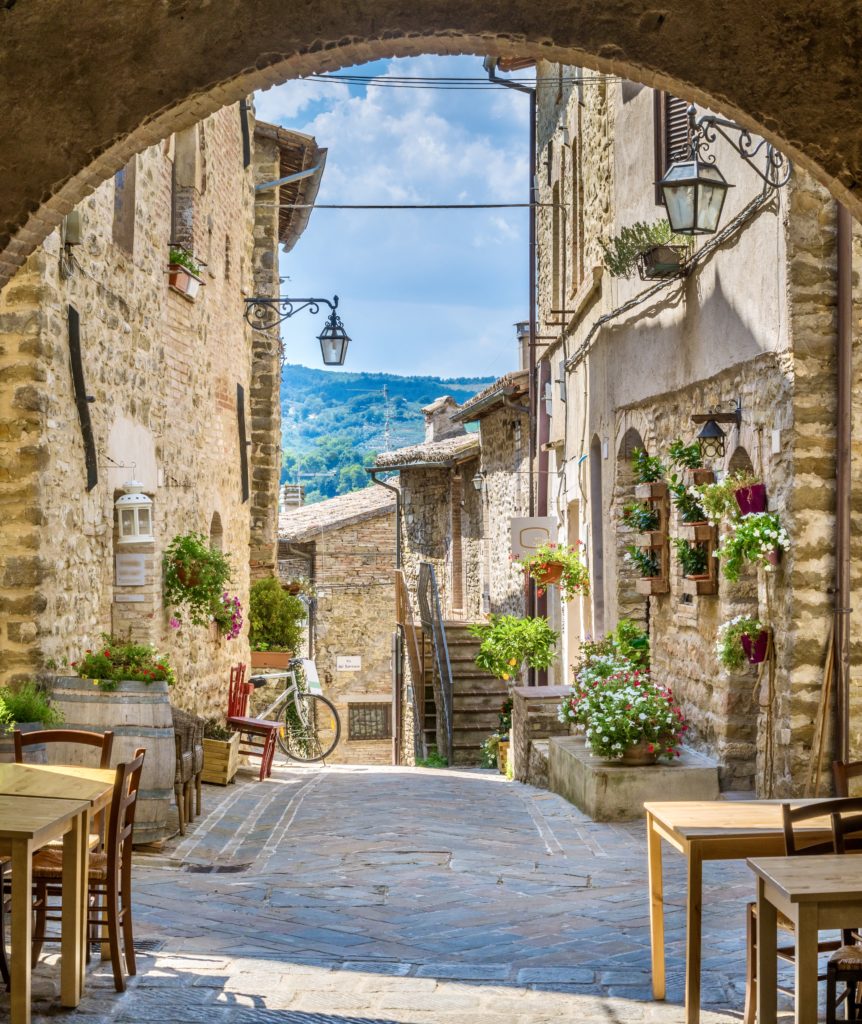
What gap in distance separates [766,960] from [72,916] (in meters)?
2.35

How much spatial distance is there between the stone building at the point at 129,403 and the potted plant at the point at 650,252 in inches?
146

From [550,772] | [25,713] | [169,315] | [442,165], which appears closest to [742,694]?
[550,772]

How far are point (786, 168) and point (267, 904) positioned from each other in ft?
15.8

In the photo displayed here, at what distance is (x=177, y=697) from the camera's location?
34.6 ft

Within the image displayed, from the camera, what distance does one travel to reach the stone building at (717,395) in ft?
23.3

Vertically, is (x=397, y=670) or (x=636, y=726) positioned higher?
(x=636, y=726)

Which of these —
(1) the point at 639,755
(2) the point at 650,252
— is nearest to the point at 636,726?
(1) the point at 639,755

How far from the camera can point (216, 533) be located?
42.1 feet

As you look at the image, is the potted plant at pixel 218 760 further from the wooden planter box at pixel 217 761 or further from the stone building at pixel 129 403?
the stone building at pixel 129 403

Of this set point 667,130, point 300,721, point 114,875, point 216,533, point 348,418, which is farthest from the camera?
point 348,418

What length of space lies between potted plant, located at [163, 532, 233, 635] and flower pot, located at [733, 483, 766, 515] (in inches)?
182

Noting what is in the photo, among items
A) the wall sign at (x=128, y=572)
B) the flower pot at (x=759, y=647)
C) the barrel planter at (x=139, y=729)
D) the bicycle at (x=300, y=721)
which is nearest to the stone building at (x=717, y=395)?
the flower pot at (x=759, y=647)

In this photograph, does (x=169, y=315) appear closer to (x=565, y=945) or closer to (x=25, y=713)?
Answer: (x=25, y=713)

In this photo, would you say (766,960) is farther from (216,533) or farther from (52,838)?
(216,533)
